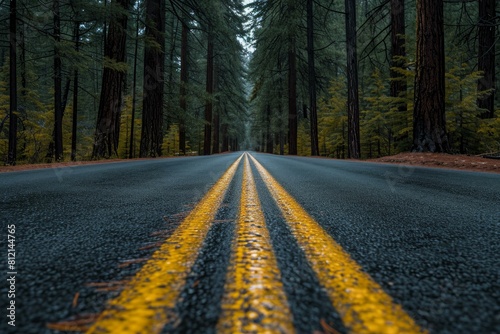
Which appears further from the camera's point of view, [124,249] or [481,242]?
[481,242]

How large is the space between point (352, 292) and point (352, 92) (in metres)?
13.2

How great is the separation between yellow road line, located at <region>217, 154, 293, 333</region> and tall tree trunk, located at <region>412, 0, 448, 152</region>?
7958 millimetres

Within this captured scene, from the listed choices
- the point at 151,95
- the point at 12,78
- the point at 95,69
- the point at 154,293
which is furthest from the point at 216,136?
the point at 154,293

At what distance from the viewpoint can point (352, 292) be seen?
69cm

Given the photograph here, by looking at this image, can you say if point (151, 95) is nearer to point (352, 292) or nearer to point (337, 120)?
point (337, 120)

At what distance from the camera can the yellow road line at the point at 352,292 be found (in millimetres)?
557

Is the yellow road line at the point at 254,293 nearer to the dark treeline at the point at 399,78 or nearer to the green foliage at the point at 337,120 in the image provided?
the dark treeline at the point at 399,78

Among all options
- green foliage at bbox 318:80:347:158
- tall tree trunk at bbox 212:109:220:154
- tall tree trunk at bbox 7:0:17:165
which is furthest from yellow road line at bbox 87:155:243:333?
tall tree trunk at bbox 212:109:220:154

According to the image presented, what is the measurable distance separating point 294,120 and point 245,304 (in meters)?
19.8

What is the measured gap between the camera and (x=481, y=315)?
0.60m

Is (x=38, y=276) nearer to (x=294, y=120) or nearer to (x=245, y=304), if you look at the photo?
(x=245, y=304)

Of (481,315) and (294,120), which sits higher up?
(294,120)

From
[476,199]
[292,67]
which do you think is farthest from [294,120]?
[476,199]

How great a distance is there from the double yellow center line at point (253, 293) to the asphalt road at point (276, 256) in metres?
0.02
